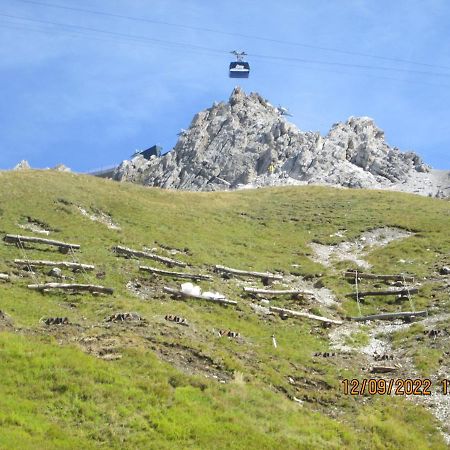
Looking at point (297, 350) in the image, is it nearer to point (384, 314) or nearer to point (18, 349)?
point (384, 314)

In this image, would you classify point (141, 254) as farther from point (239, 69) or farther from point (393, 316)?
point (239, 69)

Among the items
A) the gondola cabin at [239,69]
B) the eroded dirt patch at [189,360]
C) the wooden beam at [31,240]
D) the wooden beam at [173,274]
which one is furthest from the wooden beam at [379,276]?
A: the gondola cabin at [239,69]

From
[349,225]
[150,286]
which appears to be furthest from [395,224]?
[150,286]

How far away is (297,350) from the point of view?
1507 inches

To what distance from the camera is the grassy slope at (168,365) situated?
2425cm

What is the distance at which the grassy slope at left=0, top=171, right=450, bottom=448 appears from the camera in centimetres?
2425

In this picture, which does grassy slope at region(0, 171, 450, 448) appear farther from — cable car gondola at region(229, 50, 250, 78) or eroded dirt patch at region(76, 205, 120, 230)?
cable car gondola at region(229, 50, 250, 78)

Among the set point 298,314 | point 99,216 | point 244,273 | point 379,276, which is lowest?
point 298,314
